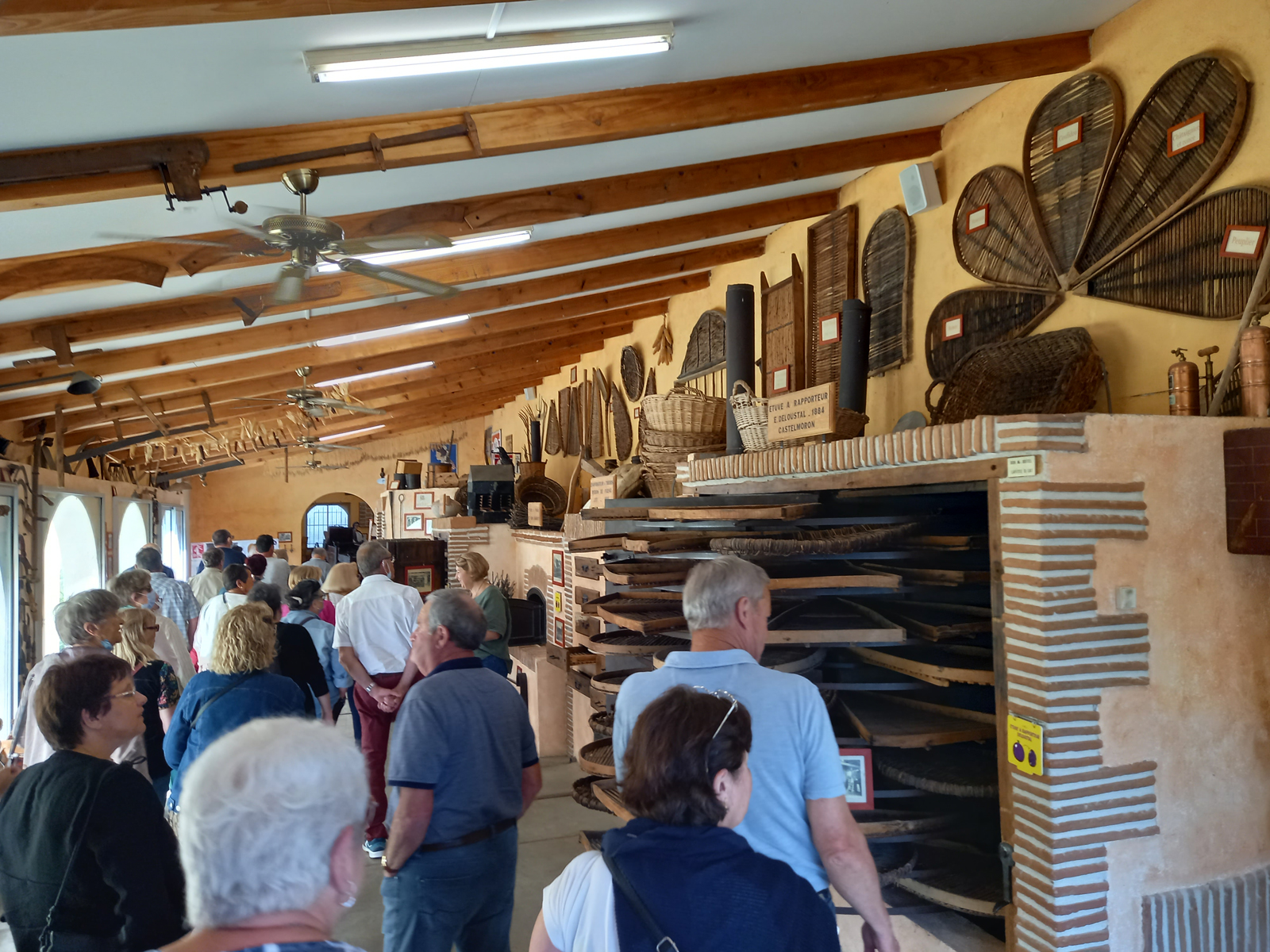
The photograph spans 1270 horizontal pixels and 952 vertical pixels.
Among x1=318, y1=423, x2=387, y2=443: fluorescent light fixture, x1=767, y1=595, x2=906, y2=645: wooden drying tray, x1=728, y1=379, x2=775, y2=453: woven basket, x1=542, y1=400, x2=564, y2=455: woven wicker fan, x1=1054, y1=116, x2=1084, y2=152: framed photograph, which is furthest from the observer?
x1=318, y1=423, x2=387, y2=443: fluorescent light fixture

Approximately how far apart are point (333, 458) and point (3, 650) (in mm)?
13450

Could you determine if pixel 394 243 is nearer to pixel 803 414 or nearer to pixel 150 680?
pixel 803 414

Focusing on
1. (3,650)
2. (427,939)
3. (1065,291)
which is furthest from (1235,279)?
(3,650)

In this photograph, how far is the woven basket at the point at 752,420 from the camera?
170 inches

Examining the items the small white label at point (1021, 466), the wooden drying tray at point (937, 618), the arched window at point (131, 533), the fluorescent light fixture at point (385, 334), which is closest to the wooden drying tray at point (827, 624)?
the wooden drying tray at point (937, 618)

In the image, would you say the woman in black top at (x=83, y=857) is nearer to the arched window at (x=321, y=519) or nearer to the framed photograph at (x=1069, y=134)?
the framed photograph at (x=1069, y=134)

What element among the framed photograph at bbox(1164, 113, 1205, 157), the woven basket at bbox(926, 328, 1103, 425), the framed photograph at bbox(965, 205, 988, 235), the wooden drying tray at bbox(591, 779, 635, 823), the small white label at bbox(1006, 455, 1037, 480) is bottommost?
the wooden drying tray at bbox(591, 779, 635, 823)

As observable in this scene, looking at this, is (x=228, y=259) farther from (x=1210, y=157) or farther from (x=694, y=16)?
(x=1210, y=157)

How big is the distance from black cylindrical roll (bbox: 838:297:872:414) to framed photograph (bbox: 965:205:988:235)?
0.65 metres

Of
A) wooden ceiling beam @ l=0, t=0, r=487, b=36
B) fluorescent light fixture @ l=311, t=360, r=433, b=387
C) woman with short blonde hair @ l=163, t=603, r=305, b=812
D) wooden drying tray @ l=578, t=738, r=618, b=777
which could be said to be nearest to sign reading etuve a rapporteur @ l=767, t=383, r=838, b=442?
wooden drying tray @ l=578, t=738, r=618, b=777

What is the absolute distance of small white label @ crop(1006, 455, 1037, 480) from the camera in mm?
2543

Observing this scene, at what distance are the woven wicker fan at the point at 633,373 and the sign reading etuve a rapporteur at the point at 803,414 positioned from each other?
225 inches

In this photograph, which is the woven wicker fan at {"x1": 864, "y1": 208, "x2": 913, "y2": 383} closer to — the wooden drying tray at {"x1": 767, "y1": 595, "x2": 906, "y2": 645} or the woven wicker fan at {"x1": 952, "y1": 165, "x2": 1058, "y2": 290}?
the woven wicker fan at {"x1": 952, "y1": 165, "x2": 1058, "y2": 290}

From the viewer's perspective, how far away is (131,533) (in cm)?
1202
